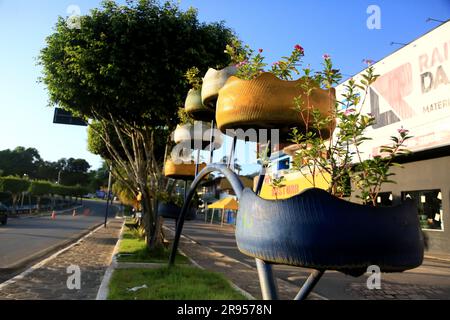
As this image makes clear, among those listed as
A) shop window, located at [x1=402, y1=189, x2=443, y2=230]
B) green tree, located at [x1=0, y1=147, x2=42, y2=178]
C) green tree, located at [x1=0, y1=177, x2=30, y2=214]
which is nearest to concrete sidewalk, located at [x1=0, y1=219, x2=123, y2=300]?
shop window, located at [x1=402, y1=189, x2=443, y2=230]

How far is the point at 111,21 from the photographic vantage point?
28.2ft

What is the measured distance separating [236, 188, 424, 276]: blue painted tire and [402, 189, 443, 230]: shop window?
47.7ft

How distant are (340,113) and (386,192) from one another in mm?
16966

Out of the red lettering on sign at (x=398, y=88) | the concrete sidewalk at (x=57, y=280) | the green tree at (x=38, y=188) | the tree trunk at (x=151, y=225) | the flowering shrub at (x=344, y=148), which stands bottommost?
the concrete sidewalk at (x=57, y=280)

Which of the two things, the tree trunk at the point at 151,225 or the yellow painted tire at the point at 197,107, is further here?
the tree trunk at the point at 151,225

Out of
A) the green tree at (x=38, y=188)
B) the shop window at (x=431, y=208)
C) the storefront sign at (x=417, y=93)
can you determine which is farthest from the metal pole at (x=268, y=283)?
the green tree at (x=38, y=188)

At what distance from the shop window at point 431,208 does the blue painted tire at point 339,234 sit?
14.5 metres

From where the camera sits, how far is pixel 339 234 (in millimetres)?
1439

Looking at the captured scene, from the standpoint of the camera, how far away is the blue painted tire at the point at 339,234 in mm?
1444

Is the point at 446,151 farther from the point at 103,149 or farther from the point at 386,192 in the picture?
the point at 103,149

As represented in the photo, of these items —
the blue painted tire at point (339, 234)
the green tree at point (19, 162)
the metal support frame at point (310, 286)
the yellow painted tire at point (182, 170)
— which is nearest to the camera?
the blue painted tire at point (339, 234)

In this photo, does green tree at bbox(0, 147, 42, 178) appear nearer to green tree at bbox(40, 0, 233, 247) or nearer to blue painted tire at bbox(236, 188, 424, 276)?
green tree at bbox(40, 0, 233, 247)

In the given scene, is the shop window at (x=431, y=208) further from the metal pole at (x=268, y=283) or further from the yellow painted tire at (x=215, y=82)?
the metal pole at (x=268, y=283)
